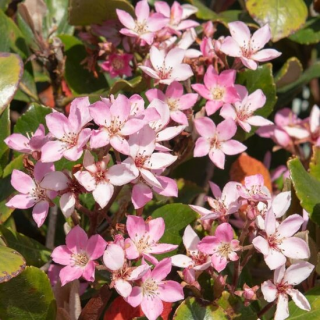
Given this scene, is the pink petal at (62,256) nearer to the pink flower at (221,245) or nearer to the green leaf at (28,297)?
the green leaf at (28,297)

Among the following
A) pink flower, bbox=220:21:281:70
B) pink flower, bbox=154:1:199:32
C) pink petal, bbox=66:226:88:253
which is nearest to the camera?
pink petal, bbox=66:226:88:253

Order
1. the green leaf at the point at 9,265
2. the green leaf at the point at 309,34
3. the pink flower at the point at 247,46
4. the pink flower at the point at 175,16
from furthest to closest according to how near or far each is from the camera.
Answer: the green leaf at the point at 309,34
the pink flower at the point at 175,16
the pink flower at the point at 247,46
the green leaf at the point at 9,265

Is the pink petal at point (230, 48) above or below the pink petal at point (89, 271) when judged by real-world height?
above

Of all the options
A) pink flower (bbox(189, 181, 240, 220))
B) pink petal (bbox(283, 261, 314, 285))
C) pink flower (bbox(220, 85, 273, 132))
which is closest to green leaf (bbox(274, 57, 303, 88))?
pink flower (bbox(220, 85, 273, 132))

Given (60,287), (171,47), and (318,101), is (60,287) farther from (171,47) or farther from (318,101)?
(318,101)

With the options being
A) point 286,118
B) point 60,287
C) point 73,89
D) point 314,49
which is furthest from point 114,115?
point 314,49

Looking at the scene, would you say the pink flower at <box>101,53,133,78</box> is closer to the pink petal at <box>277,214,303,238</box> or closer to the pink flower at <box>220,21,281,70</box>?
the pink flower at <box>220,21,281,70</box>

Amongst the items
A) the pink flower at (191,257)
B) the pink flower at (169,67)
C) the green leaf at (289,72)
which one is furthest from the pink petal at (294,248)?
the green leaf at (289,72)
